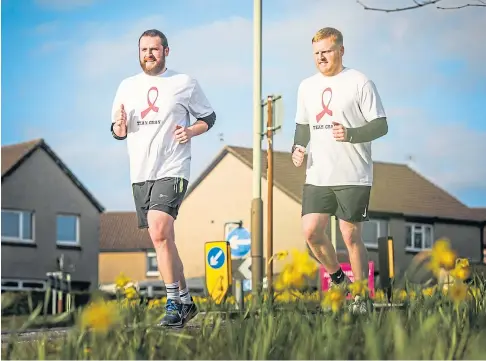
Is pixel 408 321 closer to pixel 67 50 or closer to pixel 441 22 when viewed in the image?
pixel 441 22

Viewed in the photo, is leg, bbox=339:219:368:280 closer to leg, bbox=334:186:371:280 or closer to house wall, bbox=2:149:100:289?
leg, bbox=334:186:371:280

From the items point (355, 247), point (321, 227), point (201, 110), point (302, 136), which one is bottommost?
point (355, 247)

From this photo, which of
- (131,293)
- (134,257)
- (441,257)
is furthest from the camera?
(134,257)

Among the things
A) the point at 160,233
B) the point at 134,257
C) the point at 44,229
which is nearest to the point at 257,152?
the point at 160,233

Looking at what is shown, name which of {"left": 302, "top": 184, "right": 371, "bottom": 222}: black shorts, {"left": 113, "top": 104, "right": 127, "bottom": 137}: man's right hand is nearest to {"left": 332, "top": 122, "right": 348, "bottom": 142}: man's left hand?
{"left": 302, "top": 184, "right": 371, "bottom": 222}: black shorts

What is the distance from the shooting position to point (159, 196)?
5.60 m

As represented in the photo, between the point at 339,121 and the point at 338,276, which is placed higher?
the point at 339,121

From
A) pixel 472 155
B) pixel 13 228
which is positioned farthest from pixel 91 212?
pixel 472 155

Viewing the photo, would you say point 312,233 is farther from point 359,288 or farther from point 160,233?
point 359,288

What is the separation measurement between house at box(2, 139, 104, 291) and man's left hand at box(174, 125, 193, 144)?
11.6 meters

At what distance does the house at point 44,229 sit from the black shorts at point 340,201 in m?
11.5

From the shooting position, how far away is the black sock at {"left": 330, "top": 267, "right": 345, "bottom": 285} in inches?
235

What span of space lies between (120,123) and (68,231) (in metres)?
14.0

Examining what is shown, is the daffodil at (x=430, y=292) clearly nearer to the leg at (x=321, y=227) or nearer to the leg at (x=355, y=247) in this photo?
the leg at (x=355, y=247)
